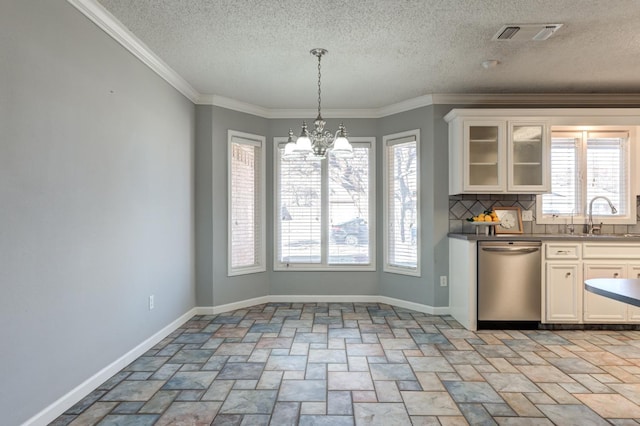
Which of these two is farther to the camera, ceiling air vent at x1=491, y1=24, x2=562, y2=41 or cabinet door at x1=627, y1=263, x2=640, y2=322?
cabinet door at x1=627, y1=263, x2=640, y2=322

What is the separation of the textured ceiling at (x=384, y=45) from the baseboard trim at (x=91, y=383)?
100 inches

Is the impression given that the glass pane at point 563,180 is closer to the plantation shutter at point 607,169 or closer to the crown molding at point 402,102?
the plantation shutter at point 607,169

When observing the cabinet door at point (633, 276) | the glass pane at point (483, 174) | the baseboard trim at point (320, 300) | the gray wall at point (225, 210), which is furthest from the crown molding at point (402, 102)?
the baseboard trim at point (320, 300)

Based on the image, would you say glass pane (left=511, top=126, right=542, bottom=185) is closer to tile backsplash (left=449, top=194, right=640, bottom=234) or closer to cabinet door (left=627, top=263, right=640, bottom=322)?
tile backsplash (left=449, top=194, right=640, bottom=234)

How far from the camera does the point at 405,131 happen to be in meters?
4.79

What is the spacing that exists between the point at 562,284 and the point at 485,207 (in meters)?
1.14

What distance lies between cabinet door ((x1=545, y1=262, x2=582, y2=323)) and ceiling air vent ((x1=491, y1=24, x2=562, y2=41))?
2.22 m

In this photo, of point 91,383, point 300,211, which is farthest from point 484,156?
point 91,383

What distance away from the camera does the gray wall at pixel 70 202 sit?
1.96 meters

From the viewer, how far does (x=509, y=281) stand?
3883 mm

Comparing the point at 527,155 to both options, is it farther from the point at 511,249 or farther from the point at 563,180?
the point at 511,249

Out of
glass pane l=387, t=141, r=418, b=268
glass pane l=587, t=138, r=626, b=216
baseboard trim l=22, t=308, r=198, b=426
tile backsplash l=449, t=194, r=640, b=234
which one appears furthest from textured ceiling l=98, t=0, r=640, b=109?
baseboard trim l=22, t=308, r=198, b=426

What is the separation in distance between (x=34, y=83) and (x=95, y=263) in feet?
3.90

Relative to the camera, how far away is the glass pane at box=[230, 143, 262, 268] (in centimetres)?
475
